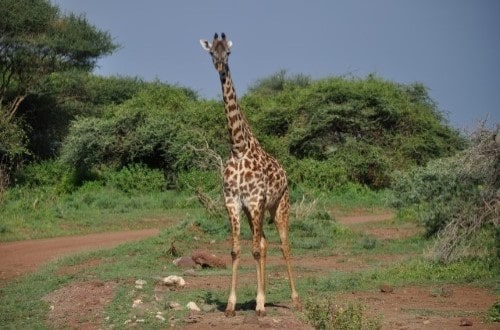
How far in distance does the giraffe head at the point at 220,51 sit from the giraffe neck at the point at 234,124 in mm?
90

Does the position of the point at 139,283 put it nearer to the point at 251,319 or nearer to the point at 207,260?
the point at 207,260

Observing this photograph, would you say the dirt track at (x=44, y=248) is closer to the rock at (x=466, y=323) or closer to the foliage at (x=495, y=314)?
the rock at (x=466, y=323)

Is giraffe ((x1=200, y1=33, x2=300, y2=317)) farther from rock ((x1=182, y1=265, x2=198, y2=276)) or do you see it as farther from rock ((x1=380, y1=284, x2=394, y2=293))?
rock ((x1=182, y1=265, x2=198, y2=276))

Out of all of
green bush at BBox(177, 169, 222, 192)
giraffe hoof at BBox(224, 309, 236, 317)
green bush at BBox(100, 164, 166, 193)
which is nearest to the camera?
giraffe hoof at BBox(224, 309, 236, 317)

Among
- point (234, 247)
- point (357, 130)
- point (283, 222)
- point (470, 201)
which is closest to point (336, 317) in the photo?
point (234, 247)

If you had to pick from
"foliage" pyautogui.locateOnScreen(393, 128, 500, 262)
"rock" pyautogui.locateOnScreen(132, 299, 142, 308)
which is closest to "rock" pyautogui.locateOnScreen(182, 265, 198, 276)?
"rock" pyautogui.locateOnScreen(132, 299, 142, 308)

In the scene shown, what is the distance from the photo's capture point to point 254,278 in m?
12.6

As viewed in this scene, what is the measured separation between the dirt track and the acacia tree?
11786mm

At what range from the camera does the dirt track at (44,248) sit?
46.0 ft

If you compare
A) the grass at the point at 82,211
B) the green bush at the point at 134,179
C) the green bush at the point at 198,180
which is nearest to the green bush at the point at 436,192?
the grass at the point at 82,211

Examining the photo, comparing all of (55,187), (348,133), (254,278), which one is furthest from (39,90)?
(254,278)

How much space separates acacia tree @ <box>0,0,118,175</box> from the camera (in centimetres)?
3130

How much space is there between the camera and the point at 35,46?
106 feet

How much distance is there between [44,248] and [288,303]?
738cm
